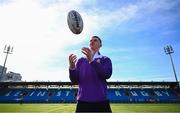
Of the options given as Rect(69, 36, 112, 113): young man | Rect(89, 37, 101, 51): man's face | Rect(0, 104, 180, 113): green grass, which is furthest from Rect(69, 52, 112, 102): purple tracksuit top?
Rect(0, 104, 180, 113): green grass

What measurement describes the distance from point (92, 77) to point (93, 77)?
20 millimetres

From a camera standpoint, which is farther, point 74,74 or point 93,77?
point 74,74

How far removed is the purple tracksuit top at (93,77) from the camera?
11.6ft

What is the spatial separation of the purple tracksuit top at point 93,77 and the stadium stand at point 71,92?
4498 centimetres

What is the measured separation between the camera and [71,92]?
188 ft

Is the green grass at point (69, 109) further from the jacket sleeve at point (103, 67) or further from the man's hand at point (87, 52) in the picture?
the man's hand at point (87, 52)

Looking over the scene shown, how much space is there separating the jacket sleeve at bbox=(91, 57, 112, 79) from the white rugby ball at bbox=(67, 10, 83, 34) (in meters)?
1.94

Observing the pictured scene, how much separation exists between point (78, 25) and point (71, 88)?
56820 millimetres

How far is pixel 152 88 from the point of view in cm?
5853

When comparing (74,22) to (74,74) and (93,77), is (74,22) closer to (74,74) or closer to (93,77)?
(74,74)

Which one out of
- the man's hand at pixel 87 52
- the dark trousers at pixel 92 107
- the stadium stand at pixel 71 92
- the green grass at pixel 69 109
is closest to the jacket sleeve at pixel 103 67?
the man's hand at pixel 87 52

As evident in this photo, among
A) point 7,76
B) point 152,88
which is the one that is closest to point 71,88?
point 152,88

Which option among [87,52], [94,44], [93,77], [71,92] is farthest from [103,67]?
[71,92]

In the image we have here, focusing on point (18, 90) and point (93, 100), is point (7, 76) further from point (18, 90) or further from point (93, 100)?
point (93, 100)
